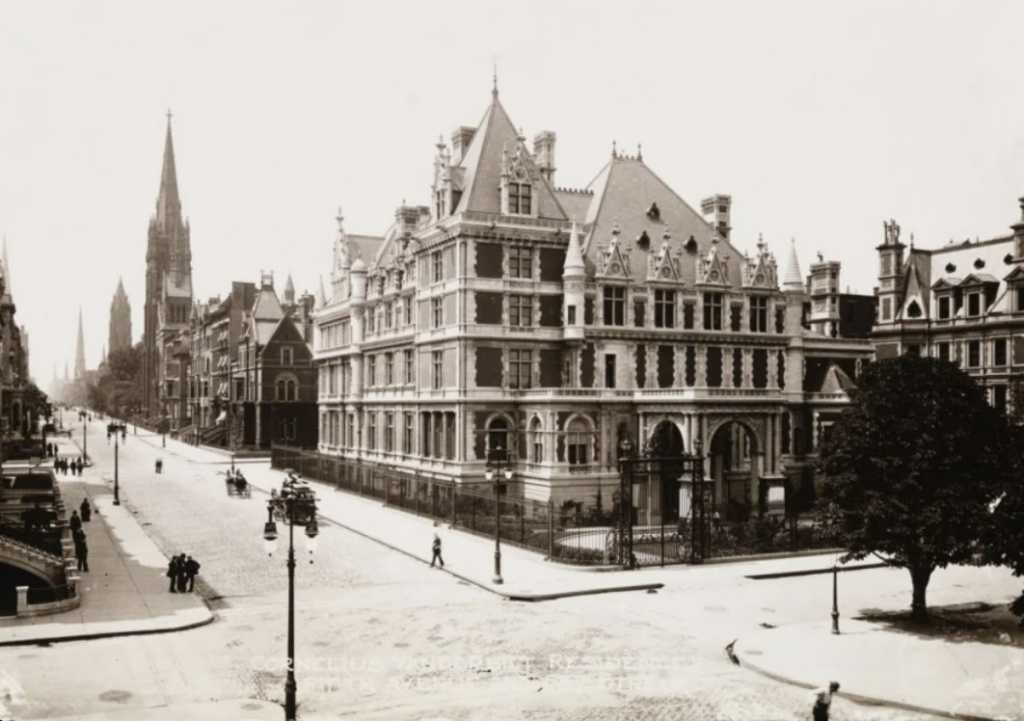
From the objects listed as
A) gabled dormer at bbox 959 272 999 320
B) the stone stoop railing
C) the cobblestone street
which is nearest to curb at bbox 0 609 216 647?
the cobblestone street

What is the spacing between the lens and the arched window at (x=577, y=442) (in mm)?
46938

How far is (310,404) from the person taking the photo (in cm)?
9288

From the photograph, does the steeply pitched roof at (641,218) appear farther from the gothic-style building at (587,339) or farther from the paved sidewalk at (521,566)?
the paved sidewalk at (521,566)

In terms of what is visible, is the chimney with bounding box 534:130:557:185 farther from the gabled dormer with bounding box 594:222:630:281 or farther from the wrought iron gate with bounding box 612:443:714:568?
the wrought iron gate with bounding box 612:443:714:568

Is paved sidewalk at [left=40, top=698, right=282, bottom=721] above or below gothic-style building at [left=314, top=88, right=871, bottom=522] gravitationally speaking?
below

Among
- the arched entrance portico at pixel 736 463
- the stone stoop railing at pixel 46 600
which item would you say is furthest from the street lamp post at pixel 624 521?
the stone stoop railing at pixel 46 600

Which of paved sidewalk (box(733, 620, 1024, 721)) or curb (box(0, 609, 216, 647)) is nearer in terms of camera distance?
paved sidewalk (box(733, 620, 1024, 721))

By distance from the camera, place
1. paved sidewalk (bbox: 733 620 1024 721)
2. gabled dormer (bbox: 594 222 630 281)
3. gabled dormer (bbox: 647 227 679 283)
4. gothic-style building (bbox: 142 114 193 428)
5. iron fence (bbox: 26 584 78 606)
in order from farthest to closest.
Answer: gothic-style building (bbox: 142 114 193 428) < gabled dormer (bbox: 647 227 679 283) < gabled dormer (bbox: 594 222 630 281) < iron fence (bbox: 26 584 78 606) < paved sidewalk (bbox: 733 620 1024 721)

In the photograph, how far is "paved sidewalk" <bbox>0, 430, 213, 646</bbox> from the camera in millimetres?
23266

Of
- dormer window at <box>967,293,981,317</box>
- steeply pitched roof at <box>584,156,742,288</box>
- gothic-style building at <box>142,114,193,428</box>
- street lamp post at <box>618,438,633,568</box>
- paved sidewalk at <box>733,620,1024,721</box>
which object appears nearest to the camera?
paved sidewalk at <box>733,620,1024,721</box>

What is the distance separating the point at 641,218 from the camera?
54.0m

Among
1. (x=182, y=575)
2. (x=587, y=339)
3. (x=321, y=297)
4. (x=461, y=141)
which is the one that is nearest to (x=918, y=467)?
(x=182, y=575)

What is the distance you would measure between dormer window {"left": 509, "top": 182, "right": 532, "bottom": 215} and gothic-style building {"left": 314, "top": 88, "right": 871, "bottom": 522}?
8cm

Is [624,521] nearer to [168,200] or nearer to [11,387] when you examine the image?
[11,387]
